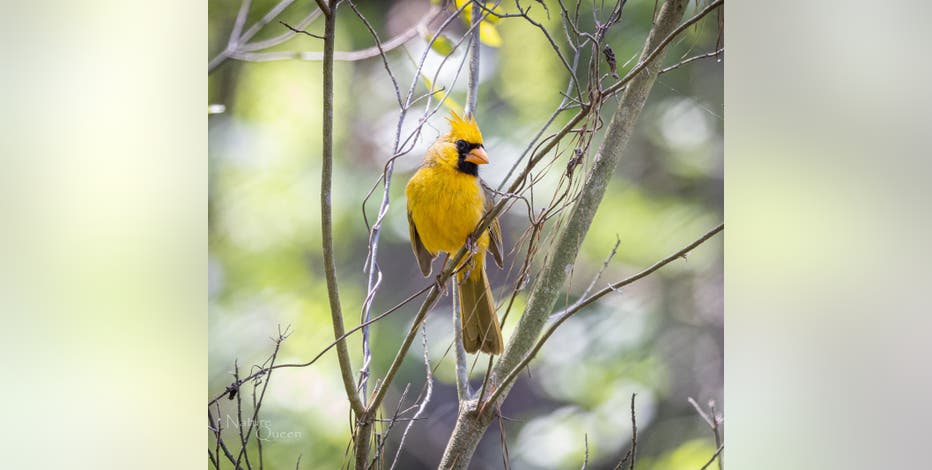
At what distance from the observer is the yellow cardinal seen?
2035 millimetres

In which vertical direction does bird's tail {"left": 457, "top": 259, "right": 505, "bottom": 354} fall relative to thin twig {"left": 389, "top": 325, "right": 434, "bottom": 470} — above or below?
above

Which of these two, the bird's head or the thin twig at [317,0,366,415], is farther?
the thin twig at [317,0,366,415]

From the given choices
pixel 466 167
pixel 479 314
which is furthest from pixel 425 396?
pixel 466 167

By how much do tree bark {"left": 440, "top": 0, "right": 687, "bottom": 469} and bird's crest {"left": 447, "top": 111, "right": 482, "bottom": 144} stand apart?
30cm

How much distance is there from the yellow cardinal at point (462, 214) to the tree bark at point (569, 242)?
0.08 meters

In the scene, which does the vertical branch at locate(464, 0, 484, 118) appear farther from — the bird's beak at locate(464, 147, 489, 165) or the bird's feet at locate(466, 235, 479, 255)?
the bird's feet at locate(466, 235, 479, 255)

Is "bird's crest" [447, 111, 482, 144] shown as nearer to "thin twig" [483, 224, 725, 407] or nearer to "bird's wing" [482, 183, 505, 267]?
"bird's wing" [482, 183, 505, 267]

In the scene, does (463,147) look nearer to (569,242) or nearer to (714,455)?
(569,242)

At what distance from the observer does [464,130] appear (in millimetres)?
2062

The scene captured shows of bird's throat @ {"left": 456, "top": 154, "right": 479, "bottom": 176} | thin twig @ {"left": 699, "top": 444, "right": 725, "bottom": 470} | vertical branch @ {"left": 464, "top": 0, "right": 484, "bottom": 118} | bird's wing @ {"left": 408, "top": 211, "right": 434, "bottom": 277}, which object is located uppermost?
vertical branch @ {"left": 464, "top": 0, "right": 484, "bottom": 118}

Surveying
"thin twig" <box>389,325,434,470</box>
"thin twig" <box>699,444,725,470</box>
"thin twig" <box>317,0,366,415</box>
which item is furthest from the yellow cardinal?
"thin twig" <box>699,444,725,470</box>
